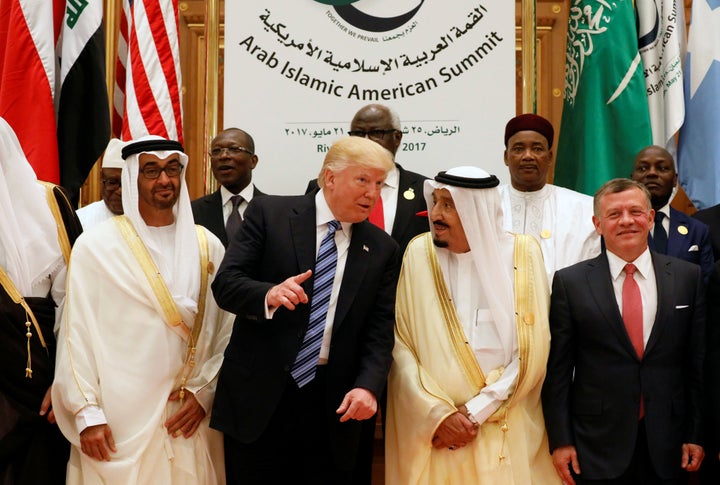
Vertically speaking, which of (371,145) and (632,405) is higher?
(371,145)

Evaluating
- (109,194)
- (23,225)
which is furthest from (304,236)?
(109,194)

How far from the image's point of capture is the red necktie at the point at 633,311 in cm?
317

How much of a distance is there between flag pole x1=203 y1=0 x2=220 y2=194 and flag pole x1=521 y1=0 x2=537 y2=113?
177 centimetres

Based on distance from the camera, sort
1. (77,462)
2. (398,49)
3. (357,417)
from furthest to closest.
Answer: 1. (398,49)
2. (77,462)
3. (357,417)

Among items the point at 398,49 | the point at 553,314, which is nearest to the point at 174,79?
the point at 398,49

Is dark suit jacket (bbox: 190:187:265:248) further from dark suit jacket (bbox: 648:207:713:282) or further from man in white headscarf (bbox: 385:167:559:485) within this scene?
dark suit jacket (bbox: 648:207:713:282)

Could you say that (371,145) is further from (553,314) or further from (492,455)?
(492,455)

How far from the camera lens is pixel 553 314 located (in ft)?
10.7

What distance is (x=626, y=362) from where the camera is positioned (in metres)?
3.14

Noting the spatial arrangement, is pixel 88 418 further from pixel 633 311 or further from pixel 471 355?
pixel 633 311

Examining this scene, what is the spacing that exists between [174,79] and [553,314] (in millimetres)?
2808

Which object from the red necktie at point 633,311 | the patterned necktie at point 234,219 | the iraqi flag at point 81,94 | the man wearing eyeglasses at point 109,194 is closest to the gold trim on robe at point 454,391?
the red necktie at point 633,311

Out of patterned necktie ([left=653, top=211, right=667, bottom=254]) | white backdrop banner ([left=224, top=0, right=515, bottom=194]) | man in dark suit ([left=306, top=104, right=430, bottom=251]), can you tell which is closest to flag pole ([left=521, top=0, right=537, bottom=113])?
white backdrop banner ([left=224, top=0, right=515, bottom=194])

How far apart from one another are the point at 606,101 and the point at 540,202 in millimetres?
1255
